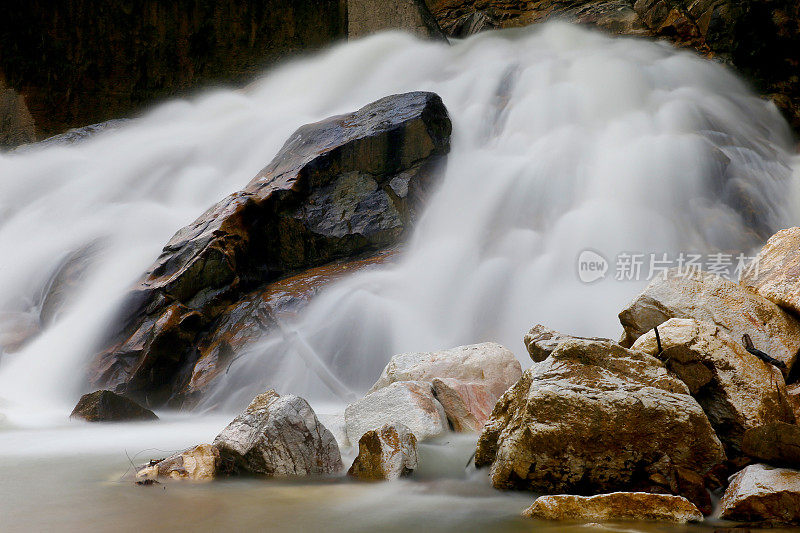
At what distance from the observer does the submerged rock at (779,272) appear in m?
3.63

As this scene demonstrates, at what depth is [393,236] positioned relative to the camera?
7.06m

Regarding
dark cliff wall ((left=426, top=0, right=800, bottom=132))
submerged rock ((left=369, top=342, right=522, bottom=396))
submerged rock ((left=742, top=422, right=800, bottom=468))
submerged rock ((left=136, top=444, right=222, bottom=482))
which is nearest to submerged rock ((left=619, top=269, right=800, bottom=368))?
submerged rock ((left=369, top=342, right=522, bottom=396))

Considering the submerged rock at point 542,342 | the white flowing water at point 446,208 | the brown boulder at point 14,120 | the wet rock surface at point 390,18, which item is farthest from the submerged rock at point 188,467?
the wet rock surface at point 390,18

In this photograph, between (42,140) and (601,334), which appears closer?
(601,334)

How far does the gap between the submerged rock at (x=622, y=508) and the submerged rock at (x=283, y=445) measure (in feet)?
3.81

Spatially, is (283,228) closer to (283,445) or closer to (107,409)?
(107,409)

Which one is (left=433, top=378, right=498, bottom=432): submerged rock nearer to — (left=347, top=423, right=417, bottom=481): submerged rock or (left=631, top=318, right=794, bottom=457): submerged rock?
(left=347, top=423, right=417, bottom=481): submerged rock

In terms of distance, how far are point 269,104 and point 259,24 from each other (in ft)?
8.01

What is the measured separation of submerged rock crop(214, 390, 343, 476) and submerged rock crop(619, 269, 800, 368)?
72.3 inches

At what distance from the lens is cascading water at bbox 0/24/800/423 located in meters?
5.63

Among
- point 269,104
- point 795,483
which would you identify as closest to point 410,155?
point 269,104

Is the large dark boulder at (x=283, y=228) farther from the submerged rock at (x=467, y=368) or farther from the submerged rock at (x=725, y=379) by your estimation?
the submerged rock at (x=725, y=379)

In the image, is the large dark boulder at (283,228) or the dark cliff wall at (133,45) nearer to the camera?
the large dark boulder at (283,228)

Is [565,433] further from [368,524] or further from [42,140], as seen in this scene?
[42,140]
